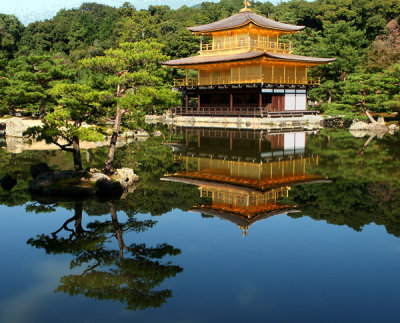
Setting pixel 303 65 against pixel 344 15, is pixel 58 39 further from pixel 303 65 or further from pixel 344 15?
pixel 303 65

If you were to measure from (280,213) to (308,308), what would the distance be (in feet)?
18.0

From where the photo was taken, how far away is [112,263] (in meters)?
8.98

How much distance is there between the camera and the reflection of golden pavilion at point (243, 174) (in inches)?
509

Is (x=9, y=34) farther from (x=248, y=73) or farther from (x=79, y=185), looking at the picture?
(x=79, y=185)

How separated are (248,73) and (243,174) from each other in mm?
27866

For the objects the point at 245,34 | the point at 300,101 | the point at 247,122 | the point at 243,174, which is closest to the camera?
the point at 243,174

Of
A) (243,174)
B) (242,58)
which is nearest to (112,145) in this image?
(243,174)

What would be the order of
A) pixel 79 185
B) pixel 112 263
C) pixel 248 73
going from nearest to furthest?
pixel 112 263 → pixel 79 185 → pixel 248 73

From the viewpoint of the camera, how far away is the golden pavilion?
1676 inches

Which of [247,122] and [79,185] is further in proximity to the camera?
[247,122]

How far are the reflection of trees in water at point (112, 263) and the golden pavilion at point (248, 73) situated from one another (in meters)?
30.9

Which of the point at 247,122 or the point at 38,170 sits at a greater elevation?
the point at 247,122

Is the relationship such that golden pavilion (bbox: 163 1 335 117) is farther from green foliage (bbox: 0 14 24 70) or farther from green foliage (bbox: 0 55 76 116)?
green foliage (bbox: 0 14 24 70)

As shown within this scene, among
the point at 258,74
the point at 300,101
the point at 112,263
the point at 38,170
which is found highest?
the point at 258,74
